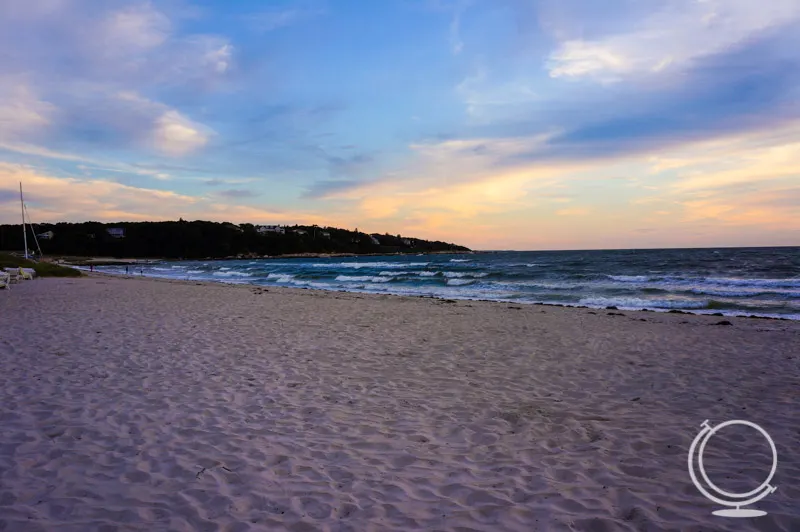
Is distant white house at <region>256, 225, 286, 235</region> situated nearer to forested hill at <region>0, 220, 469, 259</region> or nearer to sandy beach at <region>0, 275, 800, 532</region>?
forested hill at <region>0, 220, 469, 259</region>

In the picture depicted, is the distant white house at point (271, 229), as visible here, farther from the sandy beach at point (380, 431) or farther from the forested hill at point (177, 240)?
the sandy beach at point (380, 431)

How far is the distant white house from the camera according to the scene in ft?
469

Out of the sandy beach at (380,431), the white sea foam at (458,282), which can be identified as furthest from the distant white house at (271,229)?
the sandy beach at (380,431)

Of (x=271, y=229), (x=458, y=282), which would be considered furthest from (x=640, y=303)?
(x=271, y=229)

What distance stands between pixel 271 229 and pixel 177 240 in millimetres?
37696

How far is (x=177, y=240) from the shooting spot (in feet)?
385

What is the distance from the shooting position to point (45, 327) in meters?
9.87

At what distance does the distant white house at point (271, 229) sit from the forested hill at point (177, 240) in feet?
1.03

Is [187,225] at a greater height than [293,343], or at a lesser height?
greater

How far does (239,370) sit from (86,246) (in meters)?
124

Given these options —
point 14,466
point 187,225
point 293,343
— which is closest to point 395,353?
point 293,343

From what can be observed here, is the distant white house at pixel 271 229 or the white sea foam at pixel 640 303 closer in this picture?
the white sea foam at pixel 640 303

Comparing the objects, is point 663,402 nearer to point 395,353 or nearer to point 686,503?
point 686,503

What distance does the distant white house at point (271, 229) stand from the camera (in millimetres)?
143100
